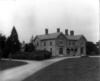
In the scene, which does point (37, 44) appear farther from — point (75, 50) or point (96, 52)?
point (96, 52)

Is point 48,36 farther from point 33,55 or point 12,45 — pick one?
point 33,55

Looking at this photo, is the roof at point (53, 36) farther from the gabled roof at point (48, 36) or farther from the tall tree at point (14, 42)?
the tall tree at point (14, 42)

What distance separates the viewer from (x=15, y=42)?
159 ft

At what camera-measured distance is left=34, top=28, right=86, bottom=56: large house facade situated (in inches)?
2064

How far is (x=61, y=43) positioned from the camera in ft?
175

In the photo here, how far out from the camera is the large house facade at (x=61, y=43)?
52438 millimetres

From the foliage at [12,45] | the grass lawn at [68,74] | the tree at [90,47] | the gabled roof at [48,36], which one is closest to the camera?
the grass lawn at [68,74]

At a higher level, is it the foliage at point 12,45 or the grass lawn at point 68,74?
the foliage at point 12,45

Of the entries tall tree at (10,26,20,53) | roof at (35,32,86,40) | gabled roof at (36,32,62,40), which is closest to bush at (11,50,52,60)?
tall tree at (10,26,20,53)

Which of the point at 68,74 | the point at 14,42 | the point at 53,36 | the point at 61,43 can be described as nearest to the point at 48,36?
the point at 53,36

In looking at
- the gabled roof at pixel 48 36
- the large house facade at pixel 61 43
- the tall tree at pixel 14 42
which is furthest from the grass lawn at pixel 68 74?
the gabled roof at pixel 48 36

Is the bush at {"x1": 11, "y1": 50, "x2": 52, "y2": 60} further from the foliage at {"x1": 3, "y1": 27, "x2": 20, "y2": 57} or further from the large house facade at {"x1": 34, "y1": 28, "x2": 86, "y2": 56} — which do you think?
the large house facade at {"x1": 34, "y1": 28, "x2": 86, "y2": 56}

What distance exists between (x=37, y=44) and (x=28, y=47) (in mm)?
7998

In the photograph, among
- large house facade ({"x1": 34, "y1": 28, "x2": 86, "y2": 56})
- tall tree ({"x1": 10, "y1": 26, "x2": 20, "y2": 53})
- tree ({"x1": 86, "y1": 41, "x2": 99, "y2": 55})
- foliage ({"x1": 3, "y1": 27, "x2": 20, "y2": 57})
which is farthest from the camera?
tree ({"x1": 86, "y1": 41, "x2": 99, "y2": 55})
